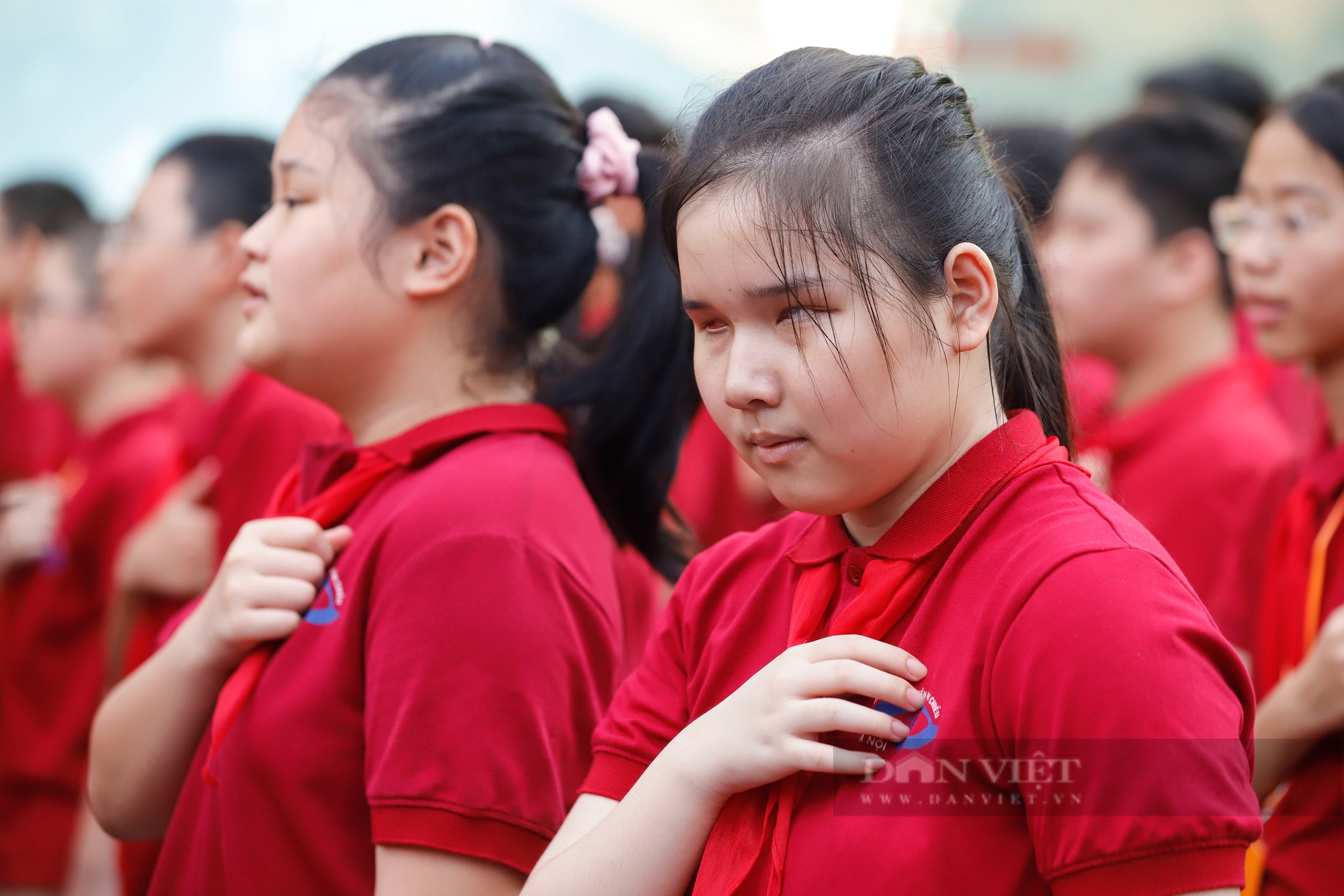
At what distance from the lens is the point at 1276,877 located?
180 cm

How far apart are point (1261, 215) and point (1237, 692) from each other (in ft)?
5.16

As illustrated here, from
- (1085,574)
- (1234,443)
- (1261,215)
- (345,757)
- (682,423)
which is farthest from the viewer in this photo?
(1234,443)

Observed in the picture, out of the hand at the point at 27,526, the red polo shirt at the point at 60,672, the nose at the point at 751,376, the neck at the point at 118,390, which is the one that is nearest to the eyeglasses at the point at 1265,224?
the nose at the point at 751,376

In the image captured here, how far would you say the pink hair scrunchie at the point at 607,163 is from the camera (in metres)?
1.90

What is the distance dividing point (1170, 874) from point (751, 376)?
55 centimetres

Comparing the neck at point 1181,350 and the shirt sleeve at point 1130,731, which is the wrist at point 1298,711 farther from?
the neck at point 1181,350

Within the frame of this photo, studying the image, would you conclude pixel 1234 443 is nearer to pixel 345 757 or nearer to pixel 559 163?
pixel 559 163

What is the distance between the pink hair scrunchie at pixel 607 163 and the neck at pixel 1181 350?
1781 mm

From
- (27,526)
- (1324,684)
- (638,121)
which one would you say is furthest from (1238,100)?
(27,526)

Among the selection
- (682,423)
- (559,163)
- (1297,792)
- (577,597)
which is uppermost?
(559,163)

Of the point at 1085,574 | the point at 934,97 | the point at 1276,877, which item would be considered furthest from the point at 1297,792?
the point at 934,97

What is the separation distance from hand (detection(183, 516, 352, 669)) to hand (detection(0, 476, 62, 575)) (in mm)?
2362

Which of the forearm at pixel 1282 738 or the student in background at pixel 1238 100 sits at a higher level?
the student in background at pixel 1238 100

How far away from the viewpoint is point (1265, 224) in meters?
2.31
